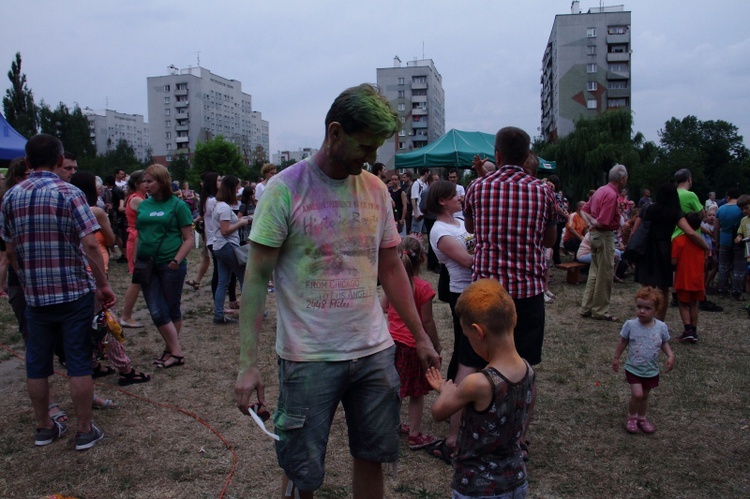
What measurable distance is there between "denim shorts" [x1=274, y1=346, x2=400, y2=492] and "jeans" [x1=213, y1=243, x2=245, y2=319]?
4845mm

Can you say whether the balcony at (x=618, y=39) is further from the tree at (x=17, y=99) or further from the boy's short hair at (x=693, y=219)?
the boy's short hair at (x=693, y=219)

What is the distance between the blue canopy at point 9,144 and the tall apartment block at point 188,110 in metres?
90.5

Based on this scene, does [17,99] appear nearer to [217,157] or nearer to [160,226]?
[217,157]

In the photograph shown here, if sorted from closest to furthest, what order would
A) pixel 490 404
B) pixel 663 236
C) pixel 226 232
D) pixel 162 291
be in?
1. pixel 490 404
2. pixel 162 291
3. pixel 663 236
4. pixel 226 232

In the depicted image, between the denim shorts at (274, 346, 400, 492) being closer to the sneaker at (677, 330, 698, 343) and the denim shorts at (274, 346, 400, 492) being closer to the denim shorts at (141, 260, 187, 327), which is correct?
the denim shorts at (141, 260, 187, 327)

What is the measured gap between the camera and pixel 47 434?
3752mm

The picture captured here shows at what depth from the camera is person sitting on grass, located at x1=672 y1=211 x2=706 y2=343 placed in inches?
244

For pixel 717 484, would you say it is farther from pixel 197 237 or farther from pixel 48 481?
pixel 197 237

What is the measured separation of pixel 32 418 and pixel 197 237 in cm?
1180

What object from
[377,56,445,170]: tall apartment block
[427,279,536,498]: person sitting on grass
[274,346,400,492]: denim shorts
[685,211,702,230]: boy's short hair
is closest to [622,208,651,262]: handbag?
[685,211,702,230]: boy's short hair

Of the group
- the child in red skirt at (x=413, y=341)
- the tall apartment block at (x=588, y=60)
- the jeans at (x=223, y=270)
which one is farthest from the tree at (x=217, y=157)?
the child in red skirt at (x=413, y=341)

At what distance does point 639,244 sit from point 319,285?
207 inches

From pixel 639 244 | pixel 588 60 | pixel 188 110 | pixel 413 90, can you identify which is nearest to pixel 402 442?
pixel 639 244

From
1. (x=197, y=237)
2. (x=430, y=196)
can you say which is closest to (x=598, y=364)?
(x=430, y=196)
